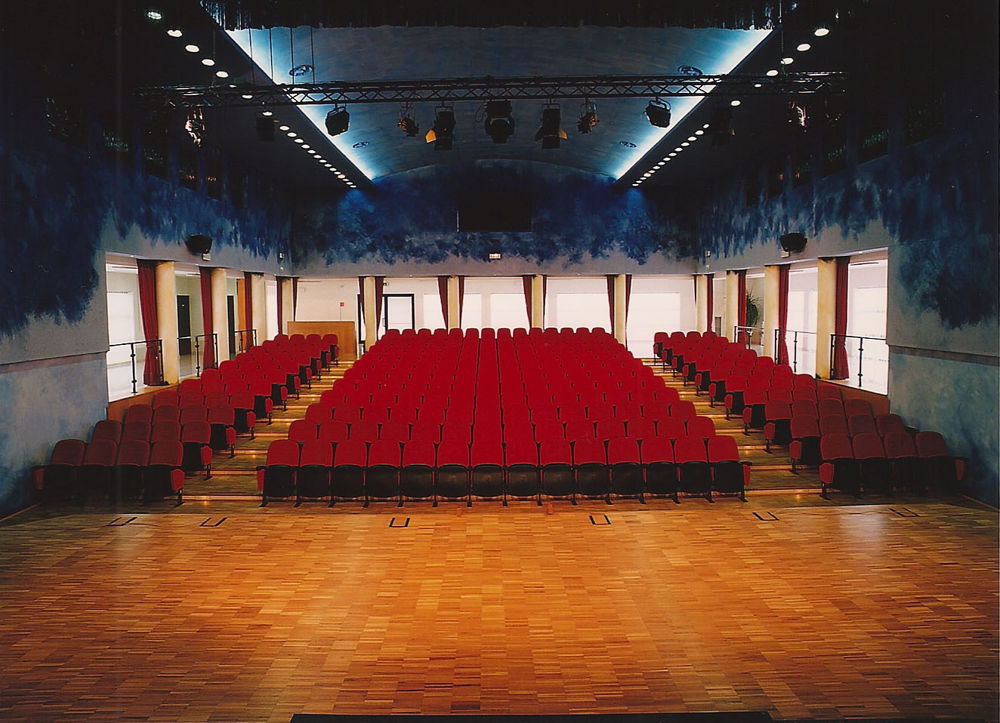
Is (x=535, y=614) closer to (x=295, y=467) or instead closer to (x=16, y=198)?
(x=295, y=467)

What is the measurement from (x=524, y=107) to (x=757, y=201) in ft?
16.9

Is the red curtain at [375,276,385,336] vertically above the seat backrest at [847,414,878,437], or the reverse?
the red curtain at [375,276,385,336]

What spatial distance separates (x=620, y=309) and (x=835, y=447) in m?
11.6

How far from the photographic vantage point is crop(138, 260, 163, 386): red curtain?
35.4 ft

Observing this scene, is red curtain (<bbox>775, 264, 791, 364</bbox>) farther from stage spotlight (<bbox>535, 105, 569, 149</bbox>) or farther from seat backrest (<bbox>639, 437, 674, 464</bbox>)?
seat backrest (<bbox>639, 437, 674, 464</bbox>)

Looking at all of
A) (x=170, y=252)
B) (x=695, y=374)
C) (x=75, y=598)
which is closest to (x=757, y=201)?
(x=695, y=374)

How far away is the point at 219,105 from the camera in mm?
9195

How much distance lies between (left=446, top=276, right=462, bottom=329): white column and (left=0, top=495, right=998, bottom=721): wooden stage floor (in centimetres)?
1229

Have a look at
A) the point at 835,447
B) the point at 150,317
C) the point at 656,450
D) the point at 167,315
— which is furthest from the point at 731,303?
the point at 150,317

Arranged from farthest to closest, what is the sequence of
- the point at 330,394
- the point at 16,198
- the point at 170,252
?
the point at 170,252
the point at 330,394
the point at 16,198

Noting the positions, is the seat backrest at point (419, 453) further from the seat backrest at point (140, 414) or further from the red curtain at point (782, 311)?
the red curtain at point (782, 311)

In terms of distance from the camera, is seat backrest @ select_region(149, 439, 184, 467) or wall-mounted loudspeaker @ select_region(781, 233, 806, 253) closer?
seat backrest @ select_region(149, 439, 184, 467)

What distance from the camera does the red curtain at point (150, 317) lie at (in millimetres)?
10778

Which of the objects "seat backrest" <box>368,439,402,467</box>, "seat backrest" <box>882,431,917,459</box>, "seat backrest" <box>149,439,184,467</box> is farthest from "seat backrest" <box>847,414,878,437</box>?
"seat backrest" <box>149,439,184,467</box>
